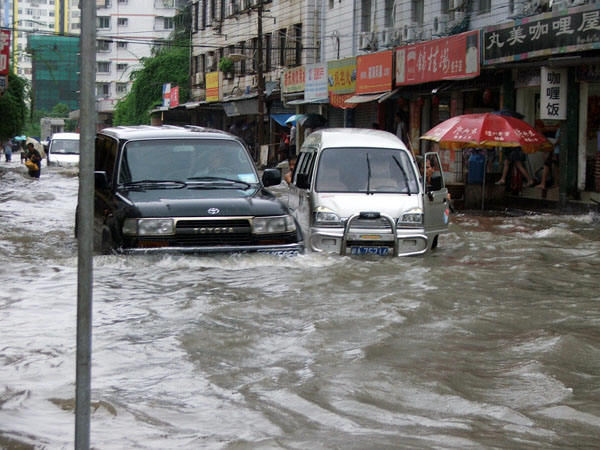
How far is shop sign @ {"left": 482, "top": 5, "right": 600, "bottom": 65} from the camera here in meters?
18.3

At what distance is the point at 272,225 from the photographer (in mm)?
10180

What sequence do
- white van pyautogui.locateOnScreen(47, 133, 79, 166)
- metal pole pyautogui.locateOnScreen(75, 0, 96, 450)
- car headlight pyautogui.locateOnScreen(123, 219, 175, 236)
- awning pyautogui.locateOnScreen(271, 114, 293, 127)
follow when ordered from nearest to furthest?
metal pole pyautogui.locateOnScreen(75, 0, 96, 450)
car headlight pyautogui.locateOnScreen(123, 219, 175, 236)
white van pyautogui.locateOnScreen(47, 133, 79, 166)
awning pyautogui.locateOnScreen(271, 114, 293, 127)

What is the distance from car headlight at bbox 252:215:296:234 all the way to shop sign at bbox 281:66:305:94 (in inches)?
1086

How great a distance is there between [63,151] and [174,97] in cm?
1651

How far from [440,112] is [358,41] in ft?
22.5

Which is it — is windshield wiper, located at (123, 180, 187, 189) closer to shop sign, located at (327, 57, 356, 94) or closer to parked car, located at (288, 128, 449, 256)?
parked car, located at (288, 128, 449, 256)

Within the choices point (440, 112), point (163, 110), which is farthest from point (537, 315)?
point (163, 110)

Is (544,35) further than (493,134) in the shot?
Yes

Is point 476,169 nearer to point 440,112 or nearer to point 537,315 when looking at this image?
point 440,112

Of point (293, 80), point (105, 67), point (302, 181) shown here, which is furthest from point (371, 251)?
point (105, 67)

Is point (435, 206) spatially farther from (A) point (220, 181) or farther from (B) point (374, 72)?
(B) point (374, 72)

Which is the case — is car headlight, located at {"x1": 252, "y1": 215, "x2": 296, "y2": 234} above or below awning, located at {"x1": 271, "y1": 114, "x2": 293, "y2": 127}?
below

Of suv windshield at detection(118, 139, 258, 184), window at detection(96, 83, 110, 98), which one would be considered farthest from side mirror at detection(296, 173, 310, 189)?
window at detection(96, 83, 110, 98)

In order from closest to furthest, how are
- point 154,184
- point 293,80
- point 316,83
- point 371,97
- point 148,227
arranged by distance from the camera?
point 148,227 → point 154,184 → point 371,97 → point 316,83 → point 293,80
